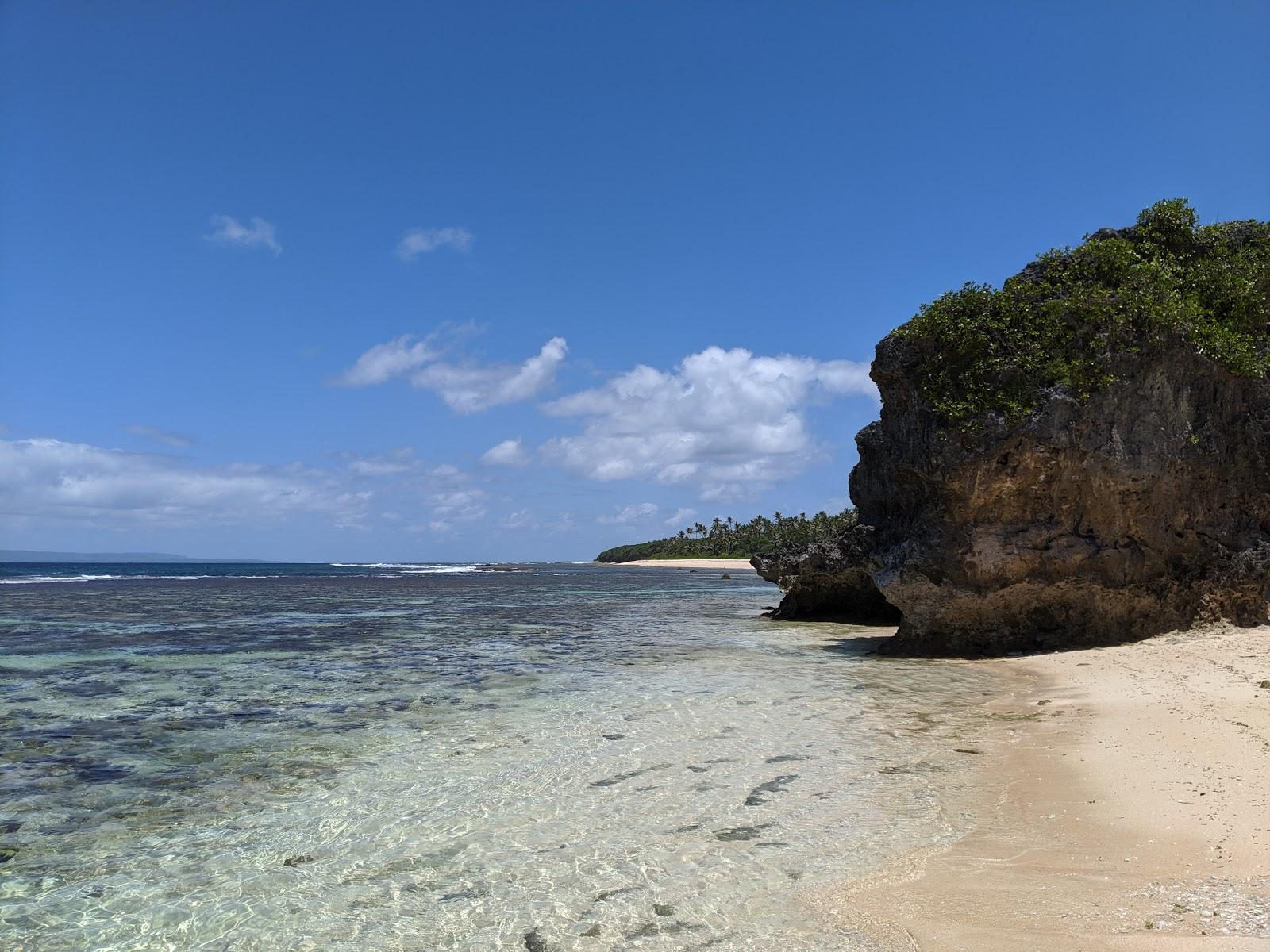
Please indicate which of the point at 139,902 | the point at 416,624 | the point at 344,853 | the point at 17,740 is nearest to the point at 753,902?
the point at 344,853

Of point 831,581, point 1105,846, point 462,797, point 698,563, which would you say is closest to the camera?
point 1105,846

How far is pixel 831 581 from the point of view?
26562 millimetres

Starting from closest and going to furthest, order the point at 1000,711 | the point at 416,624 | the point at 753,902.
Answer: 1. the point at 753,902
2. the point at 1000,711
3. the point at 416,624

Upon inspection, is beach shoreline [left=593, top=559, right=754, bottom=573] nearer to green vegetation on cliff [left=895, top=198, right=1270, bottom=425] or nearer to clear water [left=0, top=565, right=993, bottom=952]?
green vegetation on cliff [left=895, top=198, right=1270, bottom=425]

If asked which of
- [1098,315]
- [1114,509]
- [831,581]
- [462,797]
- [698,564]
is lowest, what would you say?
[698,564]

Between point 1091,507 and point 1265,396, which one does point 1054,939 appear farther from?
point 1265,396

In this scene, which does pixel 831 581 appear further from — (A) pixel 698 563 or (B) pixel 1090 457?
(A) pixel 698 563

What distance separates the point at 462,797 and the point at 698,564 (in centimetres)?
12977

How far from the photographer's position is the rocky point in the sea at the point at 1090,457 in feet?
52.3

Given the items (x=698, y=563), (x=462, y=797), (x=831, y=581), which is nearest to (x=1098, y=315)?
(x=831, y=581)

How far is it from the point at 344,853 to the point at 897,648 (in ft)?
47.4

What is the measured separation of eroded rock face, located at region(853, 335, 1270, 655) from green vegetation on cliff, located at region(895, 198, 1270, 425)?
0.42 m

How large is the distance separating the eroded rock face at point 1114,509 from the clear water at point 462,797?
2731 millimetres

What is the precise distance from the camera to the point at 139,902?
18.3 feet
